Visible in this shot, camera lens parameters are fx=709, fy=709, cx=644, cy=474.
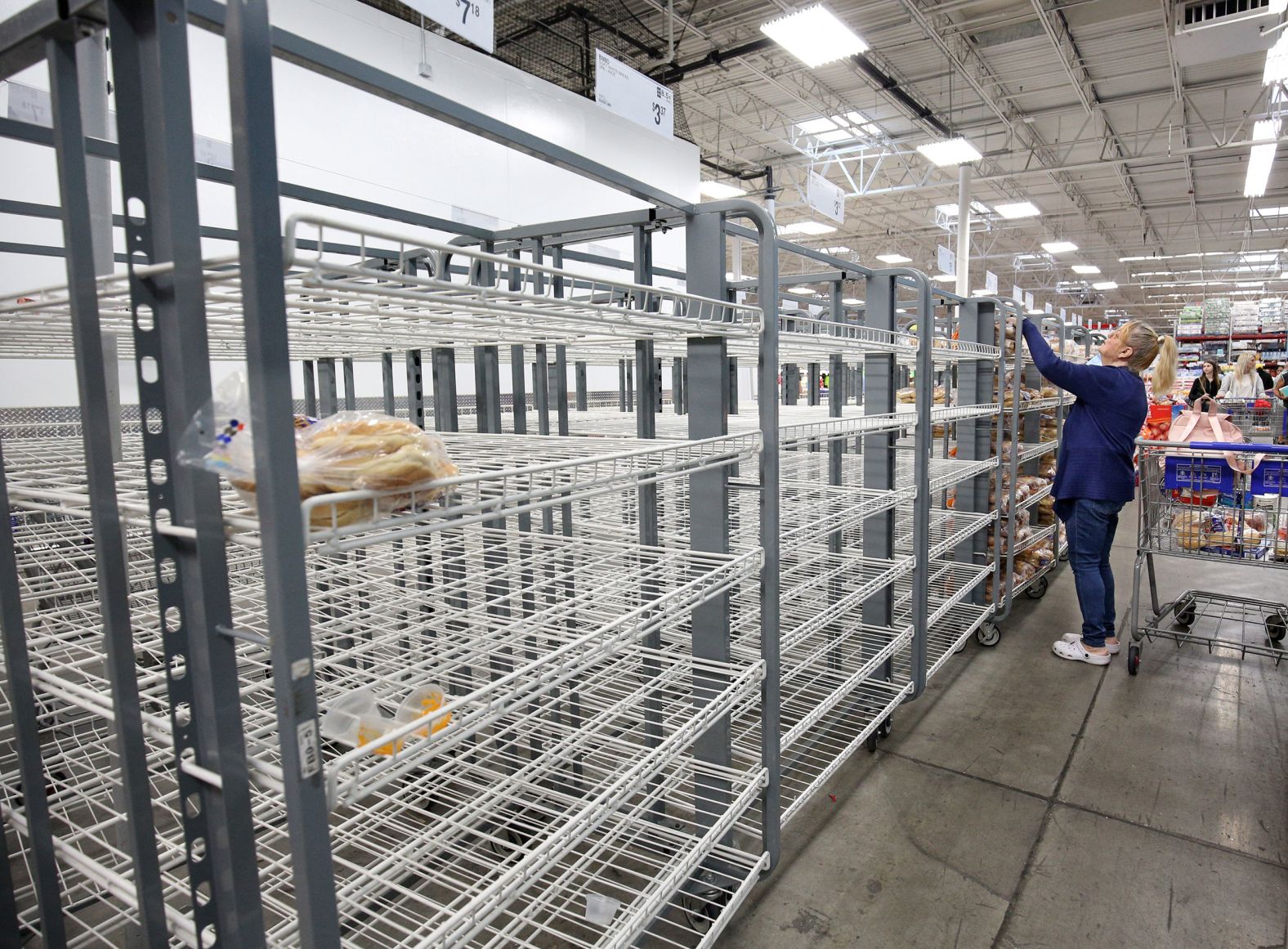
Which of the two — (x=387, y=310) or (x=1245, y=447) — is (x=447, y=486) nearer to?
(x=387, y=310)

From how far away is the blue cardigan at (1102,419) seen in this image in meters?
3.80

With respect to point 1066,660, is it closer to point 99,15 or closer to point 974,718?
point 974,718

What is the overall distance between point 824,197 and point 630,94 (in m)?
3.58

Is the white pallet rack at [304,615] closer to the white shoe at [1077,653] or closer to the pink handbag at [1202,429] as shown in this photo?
the white shoe at [1077,653]

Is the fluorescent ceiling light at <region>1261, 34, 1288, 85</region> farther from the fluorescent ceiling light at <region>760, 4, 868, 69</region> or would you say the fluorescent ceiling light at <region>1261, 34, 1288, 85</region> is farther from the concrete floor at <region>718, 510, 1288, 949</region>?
the concrete floor at <region>718, 510, 1288, 949</region>

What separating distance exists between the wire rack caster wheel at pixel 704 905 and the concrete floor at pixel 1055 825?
8 cm

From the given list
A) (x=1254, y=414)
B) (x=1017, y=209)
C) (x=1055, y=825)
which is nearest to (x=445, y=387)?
(x=1055, y=825)

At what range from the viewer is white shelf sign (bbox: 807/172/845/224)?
711 centimetres

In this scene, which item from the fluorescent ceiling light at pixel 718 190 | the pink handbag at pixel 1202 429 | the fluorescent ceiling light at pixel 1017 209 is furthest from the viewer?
the fluorescent ceiling light at pixel 718 190

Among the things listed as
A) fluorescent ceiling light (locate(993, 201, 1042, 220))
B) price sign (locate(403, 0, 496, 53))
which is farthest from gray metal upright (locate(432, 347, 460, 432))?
fluorescent ceiling light (locate(993, 201, 1042, 220))

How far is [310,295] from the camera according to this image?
1.24 meters

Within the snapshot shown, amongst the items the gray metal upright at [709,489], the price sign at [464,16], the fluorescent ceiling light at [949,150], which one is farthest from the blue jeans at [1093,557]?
the fluorescent ceiling light at [949,150]

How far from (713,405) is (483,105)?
520 centimetres

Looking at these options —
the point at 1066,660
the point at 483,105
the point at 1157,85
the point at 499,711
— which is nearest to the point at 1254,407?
the point at 1157,85
